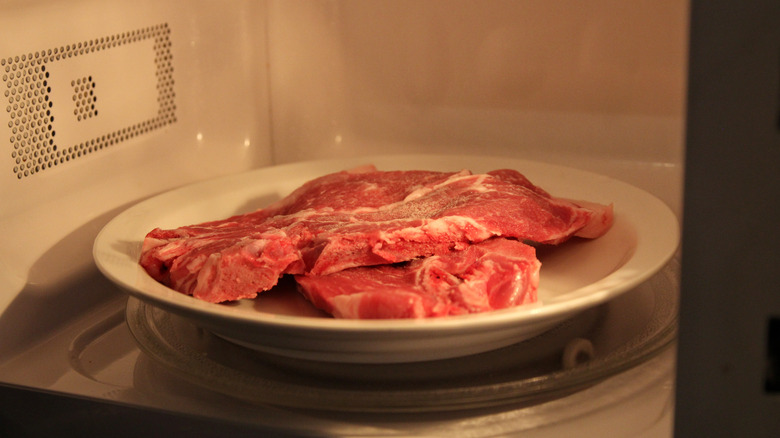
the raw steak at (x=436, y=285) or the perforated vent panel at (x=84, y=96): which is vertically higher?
the perforated vent panel at (x=84, y=96)

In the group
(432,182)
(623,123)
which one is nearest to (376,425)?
(432,182)

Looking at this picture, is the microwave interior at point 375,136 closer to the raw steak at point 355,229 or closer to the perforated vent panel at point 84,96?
the perforated vent panel at point 84,96

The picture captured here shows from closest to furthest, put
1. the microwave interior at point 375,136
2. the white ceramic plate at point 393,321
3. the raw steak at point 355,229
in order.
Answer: the microwave interior at point 375,136, the white ceramic plate at point 393,321, the raw steak at point 355,229

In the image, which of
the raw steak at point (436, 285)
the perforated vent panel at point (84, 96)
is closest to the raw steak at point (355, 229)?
the raw steak at point (436, 285)

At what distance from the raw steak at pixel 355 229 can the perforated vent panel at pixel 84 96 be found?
0.59ft

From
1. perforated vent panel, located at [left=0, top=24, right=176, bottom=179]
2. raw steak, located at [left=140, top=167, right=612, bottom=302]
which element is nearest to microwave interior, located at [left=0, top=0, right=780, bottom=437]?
perforated vent panel, located at [left=0, top=24, right=176, bottom=179]

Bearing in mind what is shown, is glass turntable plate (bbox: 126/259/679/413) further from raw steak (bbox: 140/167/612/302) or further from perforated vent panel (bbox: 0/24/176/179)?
perforated vent panel (bbox: 0/24/176/179)

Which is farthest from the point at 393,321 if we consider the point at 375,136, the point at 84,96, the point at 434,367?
the point at 375,136

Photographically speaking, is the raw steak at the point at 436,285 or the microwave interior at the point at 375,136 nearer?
the microwave interior at the point at 375,136

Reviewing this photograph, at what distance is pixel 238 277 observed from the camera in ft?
2.65

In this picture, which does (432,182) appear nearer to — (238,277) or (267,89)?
(238,277)

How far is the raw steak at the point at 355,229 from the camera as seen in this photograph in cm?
82

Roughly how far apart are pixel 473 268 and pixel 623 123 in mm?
521

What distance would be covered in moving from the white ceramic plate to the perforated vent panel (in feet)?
0.36
